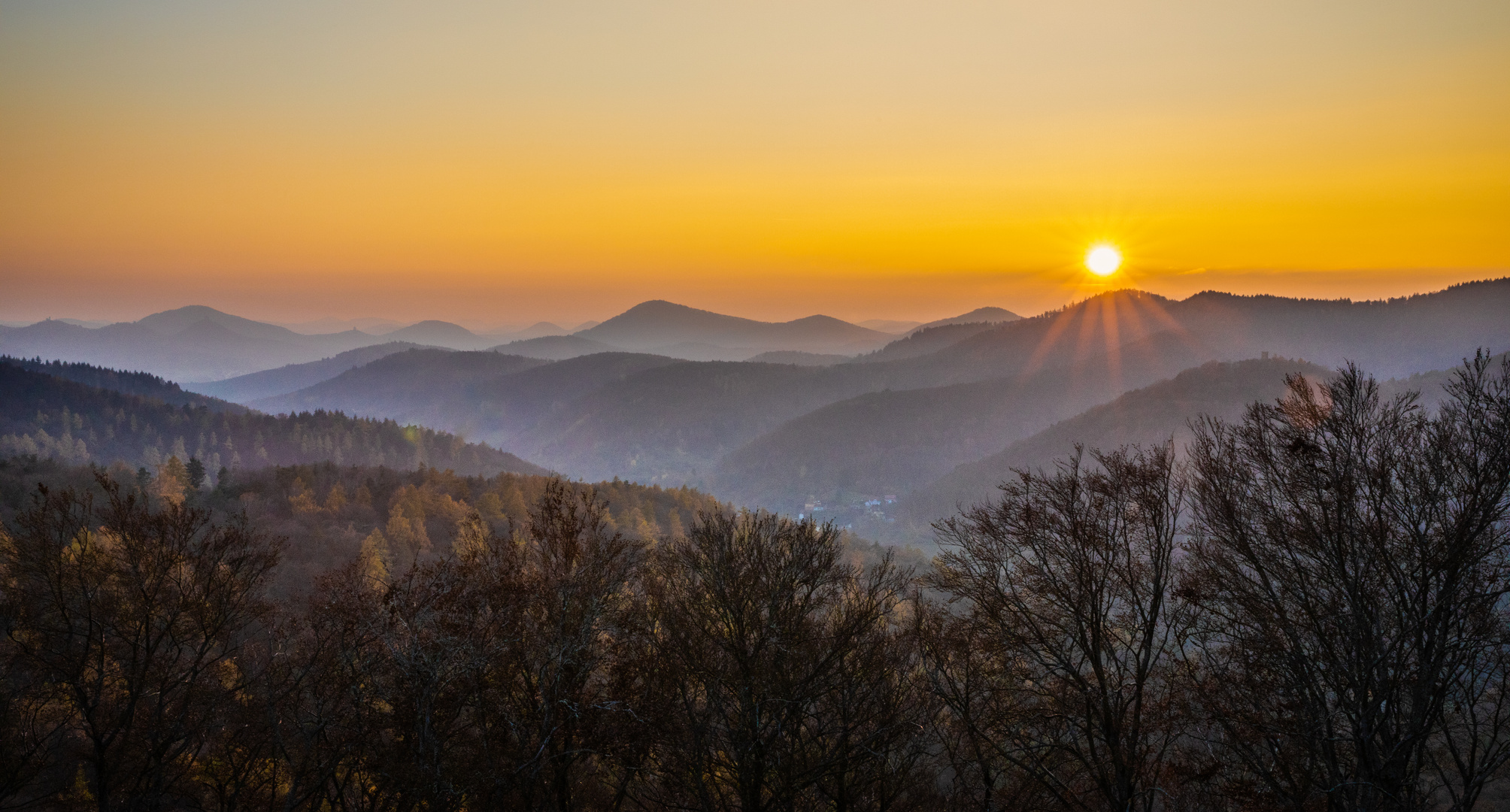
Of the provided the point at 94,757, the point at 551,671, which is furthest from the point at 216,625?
the point at 551,671

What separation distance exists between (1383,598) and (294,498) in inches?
4535

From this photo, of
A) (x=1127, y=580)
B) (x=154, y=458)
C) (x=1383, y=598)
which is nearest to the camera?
(x=1383, y=598)

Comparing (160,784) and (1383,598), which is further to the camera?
(160,784)

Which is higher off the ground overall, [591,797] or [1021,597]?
[1021,597]

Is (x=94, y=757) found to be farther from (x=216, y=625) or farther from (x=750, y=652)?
(x=750, y=652)

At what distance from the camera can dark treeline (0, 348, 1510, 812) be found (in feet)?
39.0

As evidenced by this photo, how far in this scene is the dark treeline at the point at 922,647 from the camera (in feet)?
39.0

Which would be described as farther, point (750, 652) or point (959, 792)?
point (959, 792)

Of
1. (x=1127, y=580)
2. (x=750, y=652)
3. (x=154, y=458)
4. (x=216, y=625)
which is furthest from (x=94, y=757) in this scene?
(x=154, y=458)

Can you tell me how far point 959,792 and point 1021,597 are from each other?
5427 millimetres

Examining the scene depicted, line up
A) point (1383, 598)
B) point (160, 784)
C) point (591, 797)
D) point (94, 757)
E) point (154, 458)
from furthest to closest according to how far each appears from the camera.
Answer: point (154, 458) → point (591, 797) → point (160, 784) → point (94, 757) → point (1383, 598)

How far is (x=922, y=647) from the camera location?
1570cm

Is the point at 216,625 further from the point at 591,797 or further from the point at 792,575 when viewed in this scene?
the point at 792,575

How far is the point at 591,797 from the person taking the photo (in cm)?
1722
